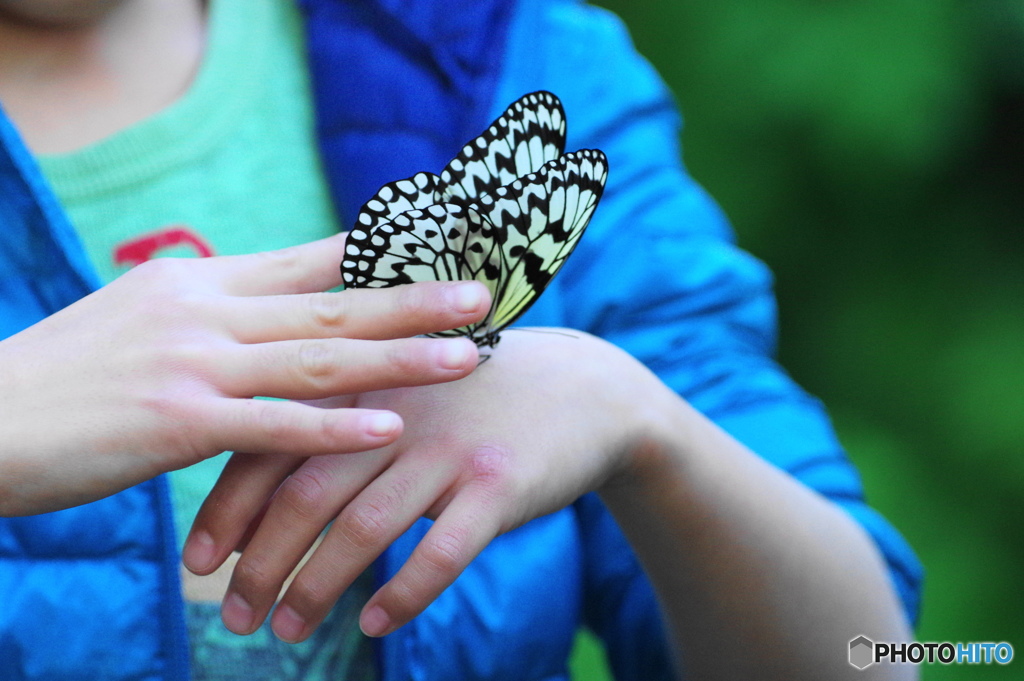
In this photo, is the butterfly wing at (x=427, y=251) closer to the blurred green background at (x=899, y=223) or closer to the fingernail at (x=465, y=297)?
the fingernail at (x=465, y=297)

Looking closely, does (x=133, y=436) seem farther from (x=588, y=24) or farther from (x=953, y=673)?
(x=953, y=673)

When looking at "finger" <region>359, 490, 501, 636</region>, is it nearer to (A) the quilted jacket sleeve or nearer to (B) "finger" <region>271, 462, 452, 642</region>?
(B) "finger" <region>271, 462, 452, 642</region>

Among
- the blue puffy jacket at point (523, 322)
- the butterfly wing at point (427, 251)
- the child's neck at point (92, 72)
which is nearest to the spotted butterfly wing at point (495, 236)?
the butterfly wing at point (427, 251)

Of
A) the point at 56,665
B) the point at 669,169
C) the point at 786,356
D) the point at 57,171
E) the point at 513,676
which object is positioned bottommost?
the point at 786,356

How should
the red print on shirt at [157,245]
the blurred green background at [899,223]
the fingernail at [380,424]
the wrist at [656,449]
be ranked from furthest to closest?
the blurred green background at [899,223] < the red print on shirt at [157,245] < the wrist at [656,449] < the fingernail at [380,424]

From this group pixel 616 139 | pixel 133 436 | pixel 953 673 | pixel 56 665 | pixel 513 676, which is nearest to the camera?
pixel 133 436

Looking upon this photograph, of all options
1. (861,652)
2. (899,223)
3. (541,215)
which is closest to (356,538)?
(541,215)

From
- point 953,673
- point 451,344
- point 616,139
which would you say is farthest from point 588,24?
point 953,673
